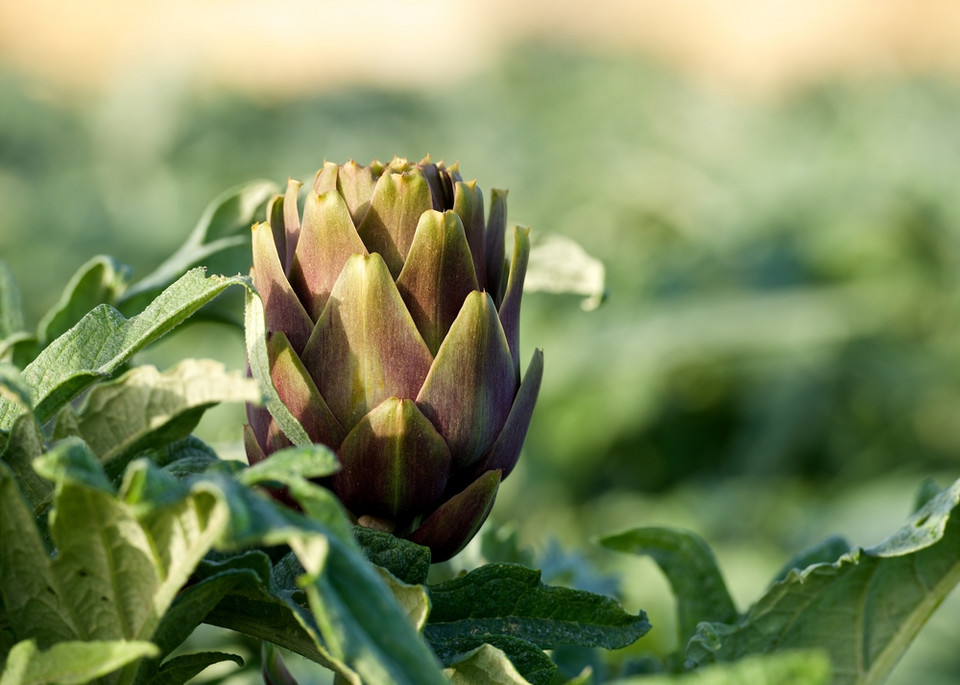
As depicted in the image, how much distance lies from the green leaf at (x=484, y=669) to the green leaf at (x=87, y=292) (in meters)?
0.33

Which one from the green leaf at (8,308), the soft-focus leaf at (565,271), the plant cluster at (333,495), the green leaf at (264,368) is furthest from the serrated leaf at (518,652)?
the green leaf at (8,308)

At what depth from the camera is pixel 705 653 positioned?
0.55m

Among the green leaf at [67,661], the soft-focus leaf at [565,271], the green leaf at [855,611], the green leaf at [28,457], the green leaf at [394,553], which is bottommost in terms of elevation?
the green leaf at [855,611]

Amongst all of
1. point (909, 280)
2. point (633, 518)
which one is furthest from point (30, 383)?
point (909, 280)

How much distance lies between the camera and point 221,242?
0.66 m

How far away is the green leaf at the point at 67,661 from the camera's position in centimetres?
37

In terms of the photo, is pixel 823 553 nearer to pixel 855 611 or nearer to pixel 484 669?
pixel 855 611

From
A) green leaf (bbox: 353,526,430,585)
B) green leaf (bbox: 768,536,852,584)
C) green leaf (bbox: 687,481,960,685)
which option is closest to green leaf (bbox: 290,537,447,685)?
green leaf (bbox: 353,526,430,585)

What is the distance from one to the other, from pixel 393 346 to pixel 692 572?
0.26 meters

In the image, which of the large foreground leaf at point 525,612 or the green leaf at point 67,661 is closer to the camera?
the green leaf at point 67,661

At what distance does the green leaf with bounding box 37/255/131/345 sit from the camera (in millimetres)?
641

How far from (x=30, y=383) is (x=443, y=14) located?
1281 cm

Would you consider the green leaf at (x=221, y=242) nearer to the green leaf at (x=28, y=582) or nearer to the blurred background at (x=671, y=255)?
the blurred background at (x=671, y=255)

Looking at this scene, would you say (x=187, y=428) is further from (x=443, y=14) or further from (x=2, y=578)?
(x=443, y=14)
